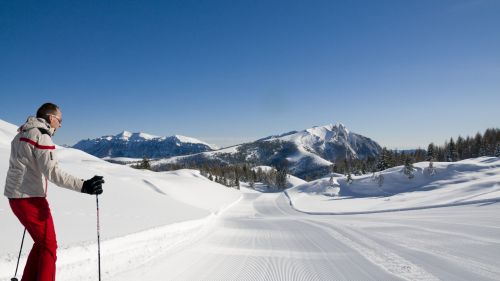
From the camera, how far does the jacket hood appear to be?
3.85 metres

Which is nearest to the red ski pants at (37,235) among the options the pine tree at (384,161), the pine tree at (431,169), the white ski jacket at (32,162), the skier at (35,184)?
the skier at (35,184)

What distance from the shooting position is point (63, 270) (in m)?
5.89

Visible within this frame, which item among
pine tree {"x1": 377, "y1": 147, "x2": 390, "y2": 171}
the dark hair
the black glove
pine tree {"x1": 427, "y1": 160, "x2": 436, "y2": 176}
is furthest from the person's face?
pine tree {"x1": 377, "y1": 147, "x2": 390, "y2": 171}

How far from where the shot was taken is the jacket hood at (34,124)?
385 centimetres

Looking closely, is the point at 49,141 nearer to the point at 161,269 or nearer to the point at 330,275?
the point at 161,269

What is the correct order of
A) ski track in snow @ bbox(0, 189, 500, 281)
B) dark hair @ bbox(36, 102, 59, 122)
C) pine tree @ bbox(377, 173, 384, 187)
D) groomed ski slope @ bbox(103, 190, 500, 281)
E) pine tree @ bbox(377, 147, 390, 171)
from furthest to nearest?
1. pine tree @ bbox(377, 147, 390, 171)
2. pine tree @ bbox(377, 173, 384, 187)
3. groomed ski slope @ bbox(103, 190, 500, 281)
4. ski track in snow @ bbox(0, 189, 500, 281)
5. dark hair @ bbox(36, 102, 59, 122)

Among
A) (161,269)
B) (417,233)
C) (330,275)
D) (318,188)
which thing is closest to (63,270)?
(161,269)

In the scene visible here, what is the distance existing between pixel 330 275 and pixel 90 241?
197 inches

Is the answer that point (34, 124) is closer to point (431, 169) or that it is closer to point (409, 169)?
point (409, 169)

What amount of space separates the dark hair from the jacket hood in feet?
0.37

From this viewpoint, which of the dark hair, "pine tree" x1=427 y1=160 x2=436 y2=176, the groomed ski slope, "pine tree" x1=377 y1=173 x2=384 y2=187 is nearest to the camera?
the dark hair

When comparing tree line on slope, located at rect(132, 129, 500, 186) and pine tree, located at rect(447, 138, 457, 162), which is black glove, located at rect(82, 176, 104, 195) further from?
pine tree, located at rect(447, 138, 457, 162)

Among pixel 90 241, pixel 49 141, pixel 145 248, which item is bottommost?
pixel 145 248

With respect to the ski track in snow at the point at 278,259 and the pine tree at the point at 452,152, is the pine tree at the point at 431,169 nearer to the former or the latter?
the pine tree at the point at 452,152
